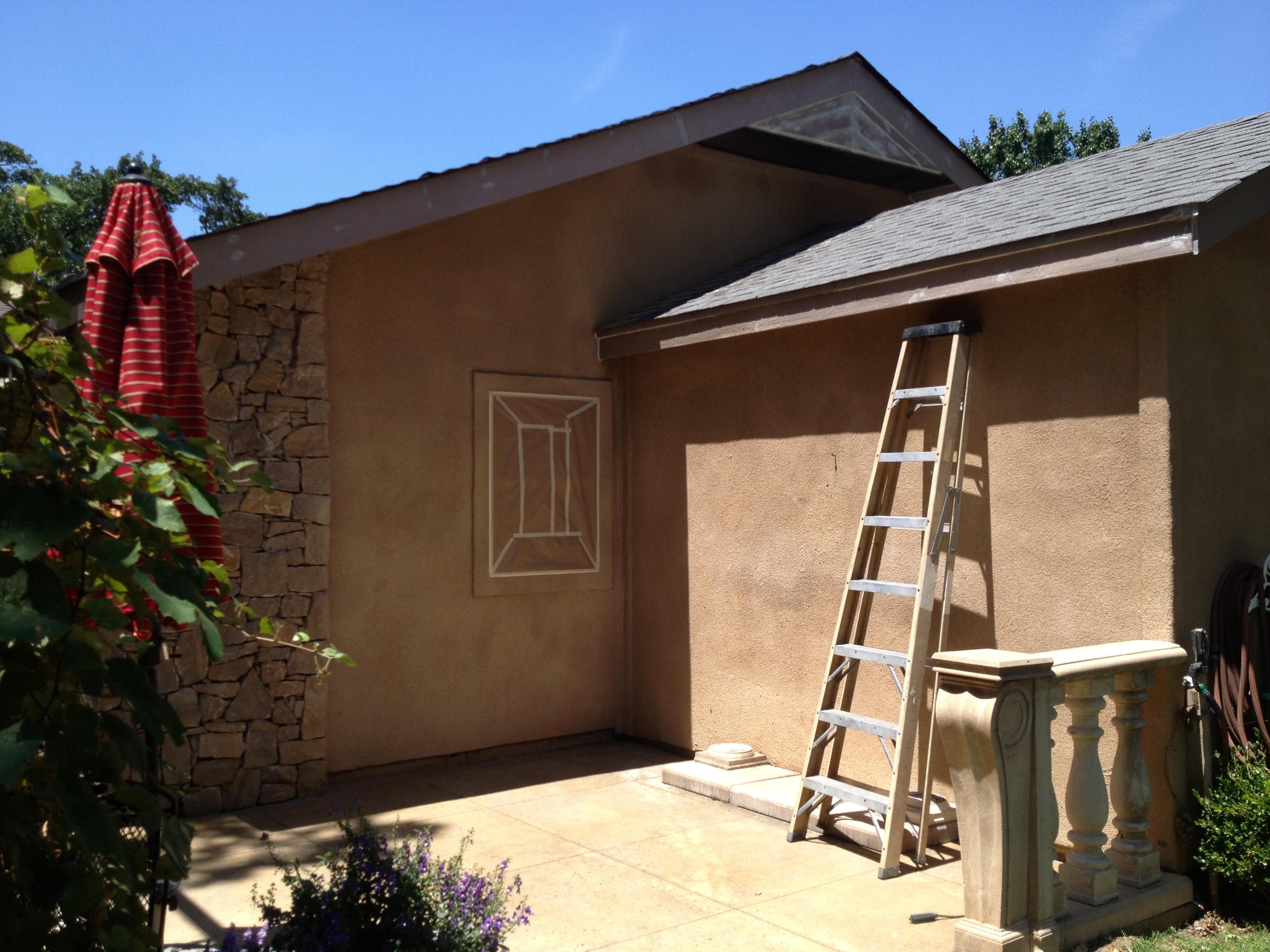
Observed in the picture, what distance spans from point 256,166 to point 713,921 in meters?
30.4

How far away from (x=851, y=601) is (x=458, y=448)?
2.83m

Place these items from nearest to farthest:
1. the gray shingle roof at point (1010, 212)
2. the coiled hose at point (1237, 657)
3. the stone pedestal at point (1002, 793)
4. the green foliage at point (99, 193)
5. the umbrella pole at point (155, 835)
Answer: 1. the umbrella pole at point (155, 835)
2. the stone pedestal at point (1002, 793)
3. the coiled hose at point (1237, 657)
4. the gray shingle roof at point (1010, 212)
5. the green foliage at point (99, 193)

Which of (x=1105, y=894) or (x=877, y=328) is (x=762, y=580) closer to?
(x=877, y=328)

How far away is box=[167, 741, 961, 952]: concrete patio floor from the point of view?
4.21 metres

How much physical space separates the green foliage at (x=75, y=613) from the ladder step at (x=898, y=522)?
3760 millimetres

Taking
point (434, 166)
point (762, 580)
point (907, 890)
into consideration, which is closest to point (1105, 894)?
point (907, 890)

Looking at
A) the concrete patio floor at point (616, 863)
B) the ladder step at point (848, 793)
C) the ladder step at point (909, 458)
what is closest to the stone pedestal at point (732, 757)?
the concrete patio floor at point (616, 863)

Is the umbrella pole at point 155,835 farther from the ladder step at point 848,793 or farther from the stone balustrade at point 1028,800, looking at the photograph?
the ladder step at point 848,793

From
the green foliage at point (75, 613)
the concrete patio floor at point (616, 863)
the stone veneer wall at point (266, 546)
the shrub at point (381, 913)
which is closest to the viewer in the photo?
the green foliage at point (75, 613)

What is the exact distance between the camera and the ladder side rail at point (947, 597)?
4.89 m

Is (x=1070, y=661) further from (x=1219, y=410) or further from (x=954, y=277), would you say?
(x=954, y=277)

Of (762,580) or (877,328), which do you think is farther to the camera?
(762,580)

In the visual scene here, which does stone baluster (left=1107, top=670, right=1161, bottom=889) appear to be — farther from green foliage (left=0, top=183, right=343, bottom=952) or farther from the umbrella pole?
green foliage (left=0, top=183, right=343, bottom=952)

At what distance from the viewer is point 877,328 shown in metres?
5.87
